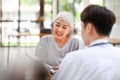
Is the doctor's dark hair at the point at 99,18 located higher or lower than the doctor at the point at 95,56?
higher

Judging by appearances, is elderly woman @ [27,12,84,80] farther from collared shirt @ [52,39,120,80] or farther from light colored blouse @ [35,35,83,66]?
collared shirt @ [52,39,120,80]

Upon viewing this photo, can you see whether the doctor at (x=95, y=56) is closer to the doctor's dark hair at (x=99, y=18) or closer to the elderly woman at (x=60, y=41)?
the doctor's dark hair at (x=99, y=18)

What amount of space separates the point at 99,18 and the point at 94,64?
27cm

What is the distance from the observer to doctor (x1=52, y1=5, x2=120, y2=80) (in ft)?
4.26

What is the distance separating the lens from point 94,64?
4.27 ft

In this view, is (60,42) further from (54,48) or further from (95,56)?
(95,56)

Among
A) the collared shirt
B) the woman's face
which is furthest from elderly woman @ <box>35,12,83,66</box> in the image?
the collared shirt

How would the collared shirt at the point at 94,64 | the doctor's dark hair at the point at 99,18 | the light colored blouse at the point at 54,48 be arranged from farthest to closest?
the light colored blouse at the point at 54,48
the doctor's dark hair at the point at 99,18
the collared shirt at the point at 94,64

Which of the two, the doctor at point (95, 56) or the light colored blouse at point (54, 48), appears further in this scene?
the light colored blouse at point (54, 48)

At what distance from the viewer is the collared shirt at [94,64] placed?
4.25ft

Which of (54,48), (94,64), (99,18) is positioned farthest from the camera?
(54,48)

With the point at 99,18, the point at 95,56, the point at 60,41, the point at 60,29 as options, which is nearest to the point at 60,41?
the point at 60,41

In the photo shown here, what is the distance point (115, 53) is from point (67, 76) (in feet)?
0.87

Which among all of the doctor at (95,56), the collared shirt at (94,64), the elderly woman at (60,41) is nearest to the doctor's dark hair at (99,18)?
the doctor at (95,56)
